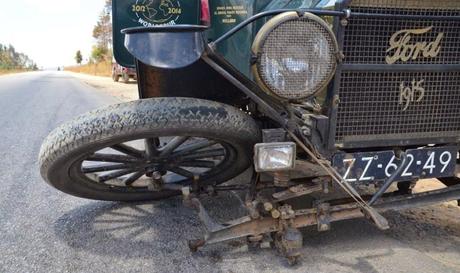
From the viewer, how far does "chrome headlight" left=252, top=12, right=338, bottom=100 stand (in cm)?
241

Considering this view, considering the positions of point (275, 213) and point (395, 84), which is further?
point (395, 84)

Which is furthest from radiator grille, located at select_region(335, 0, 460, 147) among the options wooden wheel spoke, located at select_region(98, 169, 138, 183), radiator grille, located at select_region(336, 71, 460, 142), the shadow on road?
wooden wheel spoke, located at select_region(98, 169, 138, 183)

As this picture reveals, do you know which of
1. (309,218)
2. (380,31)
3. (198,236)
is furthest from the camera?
(198,236)

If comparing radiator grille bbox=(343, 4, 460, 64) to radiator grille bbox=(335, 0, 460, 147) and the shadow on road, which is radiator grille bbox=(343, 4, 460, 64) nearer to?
radiator grille bbox=(335, 0, 460, 147)

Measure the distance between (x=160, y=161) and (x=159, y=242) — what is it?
1.82ft

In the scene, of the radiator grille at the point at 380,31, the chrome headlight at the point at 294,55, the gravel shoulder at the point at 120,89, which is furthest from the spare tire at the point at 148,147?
the gravel shoulder at the point at 120,89

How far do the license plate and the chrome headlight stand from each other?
51cm

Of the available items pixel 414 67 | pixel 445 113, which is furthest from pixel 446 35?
pixel 445 113

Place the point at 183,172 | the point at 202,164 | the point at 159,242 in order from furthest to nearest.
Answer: the point at 202,164, the point at 183,172, the point at 159,242

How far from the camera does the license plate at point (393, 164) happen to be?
2762 millimetres

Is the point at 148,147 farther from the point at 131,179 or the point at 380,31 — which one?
the point at 380,31

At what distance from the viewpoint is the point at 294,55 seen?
97.5 inches

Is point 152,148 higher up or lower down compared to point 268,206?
higher up

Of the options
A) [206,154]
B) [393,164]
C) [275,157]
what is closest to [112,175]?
[206,154]
